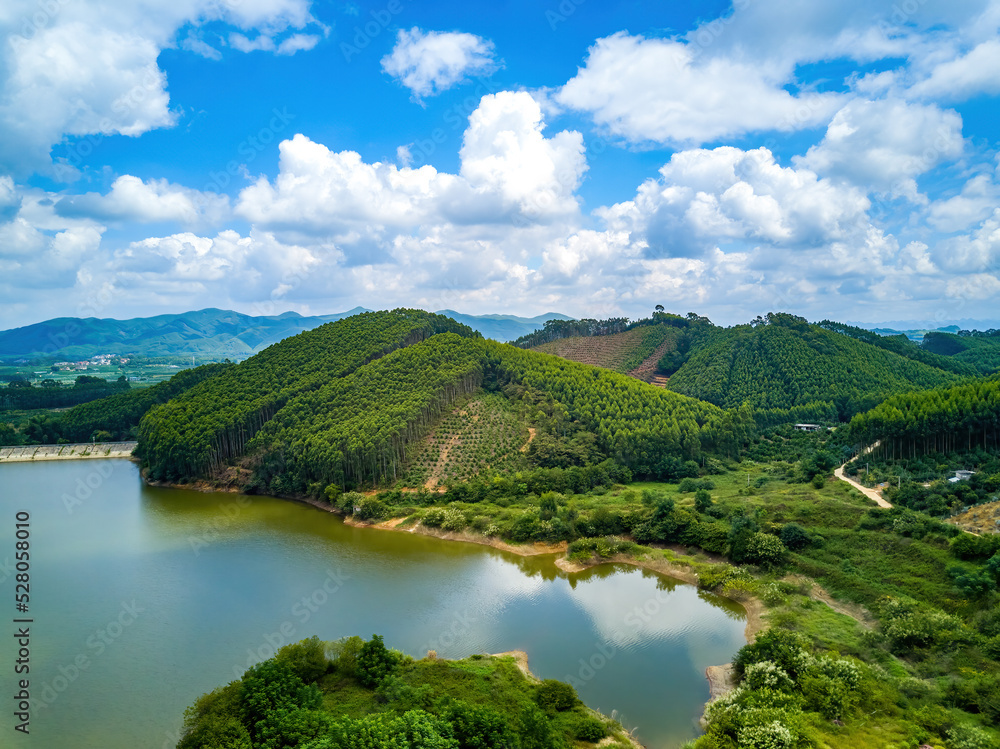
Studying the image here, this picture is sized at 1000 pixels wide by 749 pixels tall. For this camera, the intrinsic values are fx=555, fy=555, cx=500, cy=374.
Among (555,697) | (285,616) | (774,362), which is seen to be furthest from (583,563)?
(774,362)

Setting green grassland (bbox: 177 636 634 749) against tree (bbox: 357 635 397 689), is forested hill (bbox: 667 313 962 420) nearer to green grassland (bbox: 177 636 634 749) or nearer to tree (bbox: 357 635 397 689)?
green grassland (bbox: 177 636 634 749)

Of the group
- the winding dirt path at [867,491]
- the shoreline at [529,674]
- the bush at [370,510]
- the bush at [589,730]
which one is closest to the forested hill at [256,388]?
the bush at [370,510]

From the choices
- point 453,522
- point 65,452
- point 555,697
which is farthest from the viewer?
point 65,452

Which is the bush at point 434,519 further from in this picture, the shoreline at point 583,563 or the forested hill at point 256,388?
the forested hill at point 256,388

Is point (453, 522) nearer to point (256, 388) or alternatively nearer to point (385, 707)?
Answer: point (385, 707)

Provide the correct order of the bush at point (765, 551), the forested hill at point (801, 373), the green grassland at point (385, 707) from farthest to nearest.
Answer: the forested hill at point (801, 373) < the bush at point (765, 551) < the green grassland at point (385, 707)

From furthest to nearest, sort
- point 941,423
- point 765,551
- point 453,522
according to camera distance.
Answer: point 941,423, point 453,522, point 765,551

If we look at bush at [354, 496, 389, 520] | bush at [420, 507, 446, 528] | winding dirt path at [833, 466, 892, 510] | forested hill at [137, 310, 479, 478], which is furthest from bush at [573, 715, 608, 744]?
forested hill at [137, 310, 479, 478]

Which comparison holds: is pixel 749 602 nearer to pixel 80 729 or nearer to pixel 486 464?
pixel 486 464
